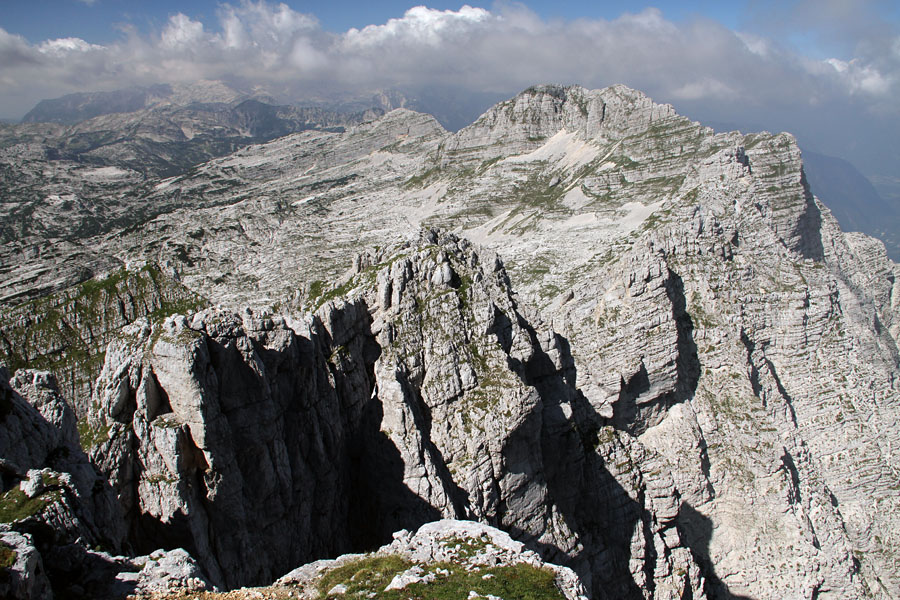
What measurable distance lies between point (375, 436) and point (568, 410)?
13.5 meters

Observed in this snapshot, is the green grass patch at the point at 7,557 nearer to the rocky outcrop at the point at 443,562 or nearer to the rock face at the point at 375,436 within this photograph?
the rock face at the point at 375,436

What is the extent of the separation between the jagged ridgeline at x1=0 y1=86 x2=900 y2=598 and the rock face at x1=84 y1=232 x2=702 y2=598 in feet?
0.39

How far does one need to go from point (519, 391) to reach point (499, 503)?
6161 millimetres

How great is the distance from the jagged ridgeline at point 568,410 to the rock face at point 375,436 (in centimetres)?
12

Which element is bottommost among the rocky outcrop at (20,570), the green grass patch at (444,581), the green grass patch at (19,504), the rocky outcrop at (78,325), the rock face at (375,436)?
the green grass patch at (444,581)

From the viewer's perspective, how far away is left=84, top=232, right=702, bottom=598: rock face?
20.7 m

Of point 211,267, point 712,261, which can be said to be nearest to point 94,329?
point 211,267

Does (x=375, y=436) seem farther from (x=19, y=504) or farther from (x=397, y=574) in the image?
(x=19, y=504)

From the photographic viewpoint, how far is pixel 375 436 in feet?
91.5

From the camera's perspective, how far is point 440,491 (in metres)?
25.6

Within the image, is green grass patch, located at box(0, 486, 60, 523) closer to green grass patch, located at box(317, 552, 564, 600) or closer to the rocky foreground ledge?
the rocky foreground ledge

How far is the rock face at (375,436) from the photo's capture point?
67.9 feet

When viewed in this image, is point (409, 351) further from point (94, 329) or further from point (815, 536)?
point (94, 329)

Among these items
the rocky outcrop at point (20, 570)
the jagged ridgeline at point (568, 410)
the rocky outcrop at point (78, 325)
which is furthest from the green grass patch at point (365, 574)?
the rocky outcrop at point (78, 325)
